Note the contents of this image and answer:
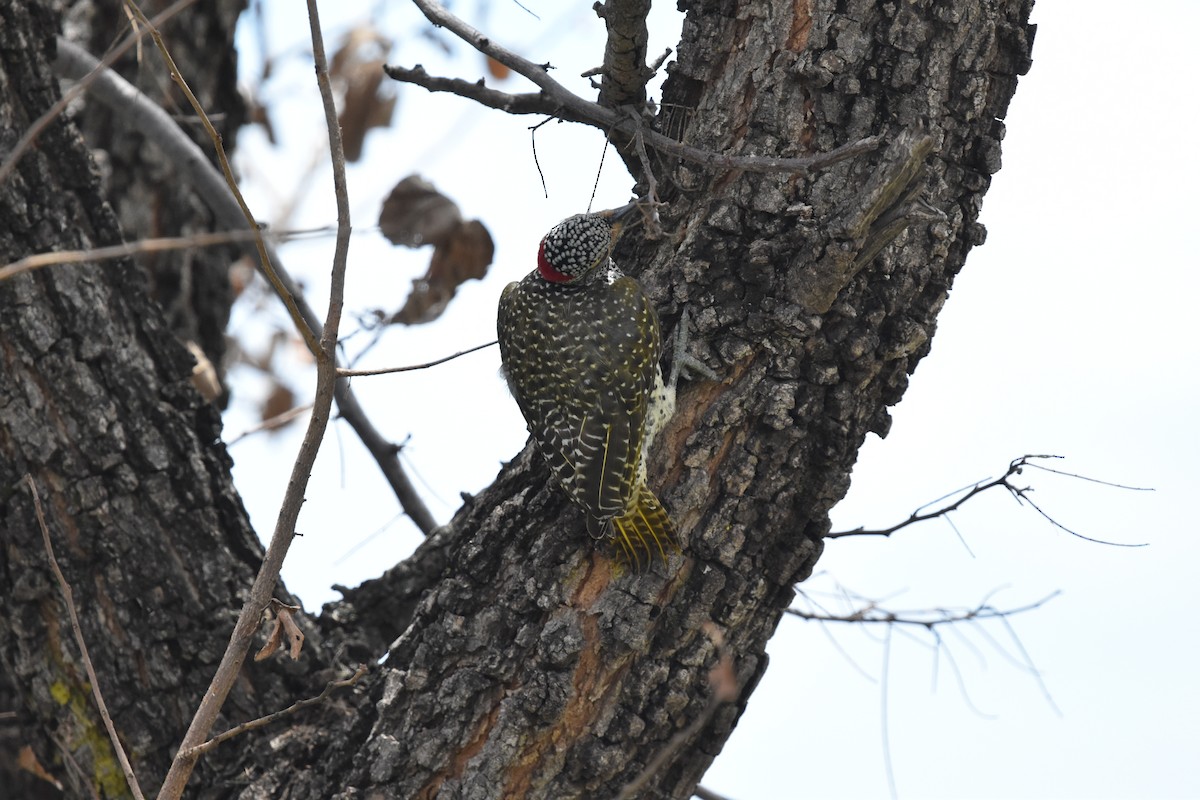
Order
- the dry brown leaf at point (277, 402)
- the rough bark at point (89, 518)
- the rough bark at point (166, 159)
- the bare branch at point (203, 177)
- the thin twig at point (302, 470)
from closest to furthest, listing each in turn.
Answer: the thin twig at point (302, 470), the rough bark at point (89, 518), the bare branch at point (203, 177), the rough bark at point (166, 159), the dry brown leaf at point (277, 402)

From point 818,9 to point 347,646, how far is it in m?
2.45

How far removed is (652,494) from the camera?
10.4ft

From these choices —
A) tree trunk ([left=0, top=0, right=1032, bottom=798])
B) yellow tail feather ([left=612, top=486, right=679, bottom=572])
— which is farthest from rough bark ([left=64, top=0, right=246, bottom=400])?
yellow tail feather ([left=612, top=486, right=679, bottom=572])

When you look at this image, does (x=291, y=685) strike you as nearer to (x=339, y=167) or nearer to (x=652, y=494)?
(x=652, y=494)

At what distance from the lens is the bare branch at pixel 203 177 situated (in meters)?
4.59

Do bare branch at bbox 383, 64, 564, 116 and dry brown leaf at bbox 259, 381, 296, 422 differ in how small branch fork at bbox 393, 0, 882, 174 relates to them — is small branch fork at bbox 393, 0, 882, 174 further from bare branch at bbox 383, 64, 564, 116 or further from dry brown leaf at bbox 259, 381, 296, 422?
dry brown leaf at bbox 259, 381, 296, 422

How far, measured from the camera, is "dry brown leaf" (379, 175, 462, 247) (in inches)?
166

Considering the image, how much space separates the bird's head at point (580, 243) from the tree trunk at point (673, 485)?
1.21ft

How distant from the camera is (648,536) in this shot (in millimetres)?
3113

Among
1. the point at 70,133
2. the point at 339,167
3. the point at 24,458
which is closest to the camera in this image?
the point at 339,167

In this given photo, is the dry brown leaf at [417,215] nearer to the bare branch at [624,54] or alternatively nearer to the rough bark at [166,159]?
the bare branch at [624,54]

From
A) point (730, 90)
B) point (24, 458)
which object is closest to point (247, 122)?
point (24, 458)

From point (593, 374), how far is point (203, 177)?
193 cm

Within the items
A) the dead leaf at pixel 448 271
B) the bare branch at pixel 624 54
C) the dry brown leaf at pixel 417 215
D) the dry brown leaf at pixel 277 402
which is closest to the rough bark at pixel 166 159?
the dry brown leaf at pixel 277 402
